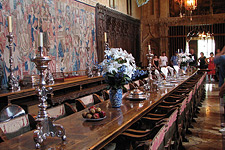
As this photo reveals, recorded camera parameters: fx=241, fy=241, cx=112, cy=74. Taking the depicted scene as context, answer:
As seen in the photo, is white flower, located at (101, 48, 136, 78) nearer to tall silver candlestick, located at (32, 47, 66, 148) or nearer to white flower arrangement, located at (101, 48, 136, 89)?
white flower arrangement, located at (101, 48, 136, 89)

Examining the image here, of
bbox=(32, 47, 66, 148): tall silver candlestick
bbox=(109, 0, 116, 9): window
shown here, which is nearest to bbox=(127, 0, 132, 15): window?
bbox=(109, 0, 116, 9): window

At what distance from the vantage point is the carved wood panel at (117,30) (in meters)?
11.1

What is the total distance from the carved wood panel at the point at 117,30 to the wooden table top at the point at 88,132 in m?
8.13

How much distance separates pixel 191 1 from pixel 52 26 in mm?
5950

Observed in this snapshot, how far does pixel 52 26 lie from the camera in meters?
8.12

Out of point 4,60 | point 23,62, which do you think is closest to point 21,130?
point 4,60

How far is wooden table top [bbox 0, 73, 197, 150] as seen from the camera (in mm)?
1934

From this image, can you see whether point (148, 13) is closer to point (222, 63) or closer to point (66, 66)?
point (66, 66)

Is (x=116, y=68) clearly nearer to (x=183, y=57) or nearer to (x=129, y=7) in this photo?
(x=183, y=57)

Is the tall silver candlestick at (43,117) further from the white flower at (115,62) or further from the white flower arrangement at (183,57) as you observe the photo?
the white flower arrangement at (183,57)

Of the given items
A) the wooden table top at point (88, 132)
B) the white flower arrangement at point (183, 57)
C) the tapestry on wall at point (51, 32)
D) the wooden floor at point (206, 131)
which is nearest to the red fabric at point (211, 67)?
the white flower arrangement at point (183, 57)

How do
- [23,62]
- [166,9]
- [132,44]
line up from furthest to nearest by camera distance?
[166,9], [132,44], [23,62]

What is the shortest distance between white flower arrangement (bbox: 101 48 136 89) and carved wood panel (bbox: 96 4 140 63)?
7.85 metres

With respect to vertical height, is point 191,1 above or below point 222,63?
above
